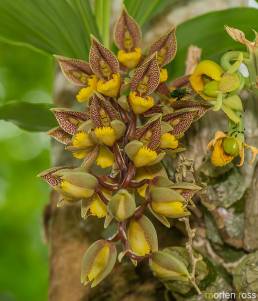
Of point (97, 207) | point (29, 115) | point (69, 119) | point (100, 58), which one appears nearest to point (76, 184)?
point (97, 207)

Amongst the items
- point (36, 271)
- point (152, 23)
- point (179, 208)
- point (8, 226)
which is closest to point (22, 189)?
point (8, 226)

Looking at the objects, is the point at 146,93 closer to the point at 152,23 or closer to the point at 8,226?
the point at 152,23

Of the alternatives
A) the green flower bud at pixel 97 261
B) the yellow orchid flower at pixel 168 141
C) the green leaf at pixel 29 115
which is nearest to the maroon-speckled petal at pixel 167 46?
the yellow orchid flower at pixel 168 141

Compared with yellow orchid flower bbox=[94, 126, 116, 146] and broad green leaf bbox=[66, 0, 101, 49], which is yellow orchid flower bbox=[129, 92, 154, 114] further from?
broad green leaf bbox=[66, 0, 101, 49]

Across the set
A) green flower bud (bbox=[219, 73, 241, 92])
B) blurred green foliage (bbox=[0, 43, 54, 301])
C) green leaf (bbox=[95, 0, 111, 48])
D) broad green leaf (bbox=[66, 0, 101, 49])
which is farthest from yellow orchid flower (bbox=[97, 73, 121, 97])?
blurred green foliage (bbox=[0, 43, 54, 301])

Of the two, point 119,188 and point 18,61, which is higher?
point 119,188

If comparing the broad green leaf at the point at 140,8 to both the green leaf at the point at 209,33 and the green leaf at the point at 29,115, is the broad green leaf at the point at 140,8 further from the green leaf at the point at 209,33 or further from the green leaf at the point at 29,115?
→ the green leaf at the point at 29,115
